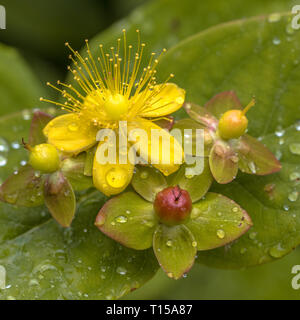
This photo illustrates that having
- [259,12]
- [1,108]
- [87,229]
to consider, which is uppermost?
[259,12]

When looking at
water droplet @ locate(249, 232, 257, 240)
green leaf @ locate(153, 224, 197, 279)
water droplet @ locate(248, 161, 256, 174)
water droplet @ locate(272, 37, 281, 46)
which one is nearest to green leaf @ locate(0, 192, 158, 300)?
green leaf @ locate(153, 224, 197, 279)

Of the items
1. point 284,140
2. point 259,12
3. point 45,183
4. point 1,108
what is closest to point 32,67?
point 1,108

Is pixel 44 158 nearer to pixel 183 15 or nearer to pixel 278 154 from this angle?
pixel 278 154

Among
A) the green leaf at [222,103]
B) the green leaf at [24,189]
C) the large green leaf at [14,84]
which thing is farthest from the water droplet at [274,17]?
the large green leaf at [14,84]

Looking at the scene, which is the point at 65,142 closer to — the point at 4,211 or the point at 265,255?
the point at 4,211

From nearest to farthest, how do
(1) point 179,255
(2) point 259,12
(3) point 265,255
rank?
Result: (1) point 179,255 < (3) point 265,255 < (2) point 259,12

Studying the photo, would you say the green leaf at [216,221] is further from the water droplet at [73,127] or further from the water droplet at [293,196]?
the water droplet at [73,127]

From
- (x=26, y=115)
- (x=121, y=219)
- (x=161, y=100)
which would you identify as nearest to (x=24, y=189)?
(x=121, y=219)

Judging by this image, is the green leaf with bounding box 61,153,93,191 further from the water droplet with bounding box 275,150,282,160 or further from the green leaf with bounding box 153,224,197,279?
the water droplet with bounding box 275,150,282,160
